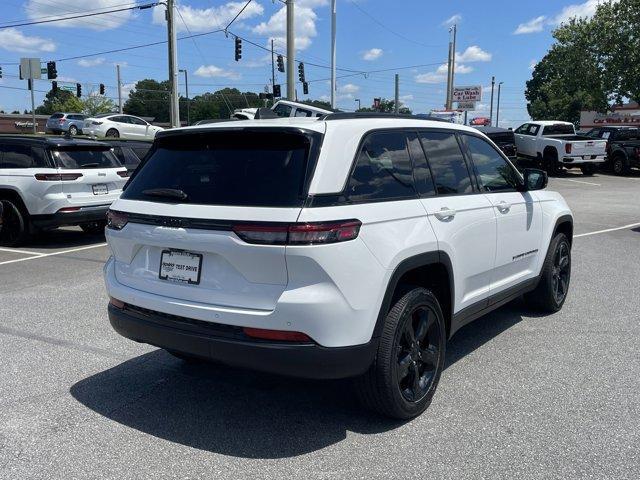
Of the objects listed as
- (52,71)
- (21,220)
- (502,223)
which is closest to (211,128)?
(502,223)

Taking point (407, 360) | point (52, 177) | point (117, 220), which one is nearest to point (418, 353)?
point (407, 360)

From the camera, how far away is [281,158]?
3.39 m

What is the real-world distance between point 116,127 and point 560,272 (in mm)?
30047

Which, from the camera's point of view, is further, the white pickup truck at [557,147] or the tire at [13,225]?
the white pickup truck at [557,147]

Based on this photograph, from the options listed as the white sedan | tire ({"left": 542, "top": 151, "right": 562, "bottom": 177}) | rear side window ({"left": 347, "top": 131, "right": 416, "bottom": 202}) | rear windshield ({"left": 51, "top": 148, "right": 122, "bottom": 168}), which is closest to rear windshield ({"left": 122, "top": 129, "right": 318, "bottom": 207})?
rear side window ({"left": 347, "top": 131, "right": 416, "bottom": 202})

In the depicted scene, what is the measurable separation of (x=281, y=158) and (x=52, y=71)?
42530 millimetres

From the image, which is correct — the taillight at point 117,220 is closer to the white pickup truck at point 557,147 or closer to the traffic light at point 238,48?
the white pickup truck at point 557,147

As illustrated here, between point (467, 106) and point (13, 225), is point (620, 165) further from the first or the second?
point (467, 106)

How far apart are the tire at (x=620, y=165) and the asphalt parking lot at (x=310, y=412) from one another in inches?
893

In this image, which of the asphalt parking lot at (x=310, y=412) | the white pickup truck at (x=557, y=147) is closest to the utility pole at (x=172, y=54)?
the white pickup truck at (x=557, y=147)

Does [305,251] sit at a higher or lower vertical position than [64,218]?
higher

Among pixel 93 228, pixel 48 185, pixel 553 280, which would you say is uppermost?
pixel 48 185

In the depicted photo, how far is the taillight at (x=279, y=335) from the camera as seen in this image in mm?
3168

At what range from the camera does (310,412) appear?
3.89 m
